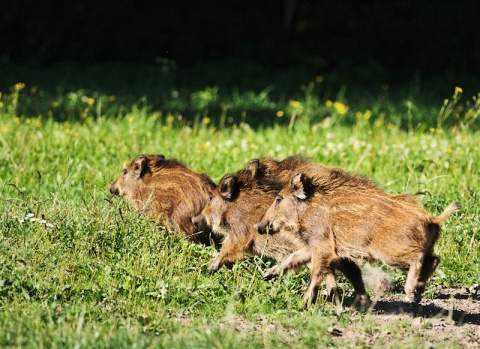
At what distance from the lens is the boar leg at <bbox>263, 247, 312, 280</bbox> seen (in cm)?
648

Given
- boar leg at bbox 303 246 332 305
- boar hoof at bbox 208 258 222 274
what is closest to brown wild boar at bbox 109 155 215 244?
boar hoof at bbox 208 258 222 274

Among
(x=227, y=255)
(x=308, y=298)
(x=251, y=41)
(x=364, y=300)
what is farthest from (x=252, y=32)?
(x=308, y=298)

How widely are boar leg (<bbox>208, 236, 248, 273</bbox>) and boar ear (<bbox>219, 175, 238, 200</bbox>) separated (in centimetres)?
38

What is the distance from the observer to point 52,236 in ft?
22.0

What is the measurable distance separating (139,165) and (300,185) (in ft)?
6.26

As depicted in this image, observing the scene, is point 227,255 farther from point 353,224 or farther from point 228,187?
point 353,224

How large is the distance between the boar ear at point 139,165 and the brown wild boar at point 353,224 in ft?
5.05

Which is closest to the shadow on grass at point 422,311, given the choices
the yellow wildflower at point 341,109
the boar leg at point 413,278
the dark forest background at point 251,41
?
the boar leg at point 413,278

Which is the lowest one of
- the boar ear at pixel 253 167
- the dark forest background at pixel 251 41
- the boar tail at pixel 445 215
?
the dark forest background at pixel 251 41

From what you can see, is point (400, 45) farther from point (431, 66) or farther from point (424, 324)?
point (424, 324)

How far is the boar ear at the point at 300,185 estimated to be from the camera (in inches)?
255

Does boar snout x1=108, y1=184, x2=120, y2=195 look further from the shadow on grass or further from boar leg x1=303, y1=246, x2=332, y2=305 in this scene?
the shadow on grass

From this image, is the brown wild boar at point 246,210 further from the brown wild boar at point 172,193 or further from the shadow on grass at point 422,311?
the shadow on grass at point 422,311

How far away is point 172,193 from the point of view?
7402 millimetres
